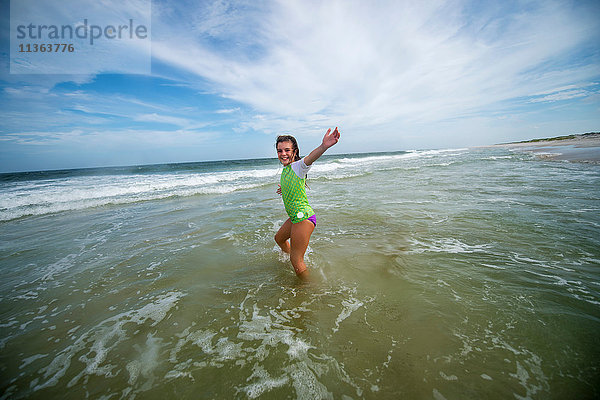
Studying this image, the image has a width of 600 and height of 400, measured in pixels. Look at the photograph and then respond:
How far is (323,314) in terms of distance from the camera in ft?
9.48

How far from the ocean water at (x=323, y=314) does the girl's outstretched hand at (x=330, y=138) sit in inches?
81.0

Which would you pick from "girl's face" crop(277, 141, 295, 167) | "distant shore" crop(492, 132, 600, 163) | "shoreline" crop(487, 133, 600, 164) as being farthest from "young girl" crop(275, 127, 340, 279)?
"distant shore" crop(492, 132, 600, 163)

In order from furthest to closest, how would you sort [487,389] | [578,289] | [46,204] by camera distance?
1. [46,204]
2. [578,289]
3. [487,389]

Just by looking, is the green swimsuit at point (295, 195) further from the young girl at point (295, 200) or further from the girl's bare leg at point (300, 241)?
the girl's bare leg at point (300, 241)

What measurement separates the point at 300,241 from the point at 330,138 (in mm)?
1564

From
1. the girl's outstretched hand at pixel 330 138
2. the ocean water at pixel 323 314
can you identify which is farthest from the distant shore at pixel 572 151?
the girl's outstretched hand at pixel 330 138

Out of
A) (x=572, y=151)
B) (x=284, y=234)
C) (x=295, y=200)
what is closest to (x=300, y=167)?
(x=295, y=200)

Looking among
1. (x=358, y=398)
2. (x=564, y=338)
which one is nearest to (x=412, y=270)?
(x=564, y=338)

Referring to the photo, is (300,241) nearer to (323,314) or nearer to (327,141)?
(323,314)

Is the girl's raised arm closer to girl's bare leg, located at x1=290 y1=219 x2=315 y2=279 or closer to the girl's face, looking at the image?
the girl's face

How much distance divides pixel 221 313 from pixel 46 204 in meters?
15.5

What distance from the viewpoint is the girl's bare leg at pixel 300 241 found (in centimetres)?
354

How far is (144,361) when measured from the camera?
→ 7.87ft

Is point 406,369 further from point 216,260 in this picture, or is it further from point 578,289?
point 216,260
